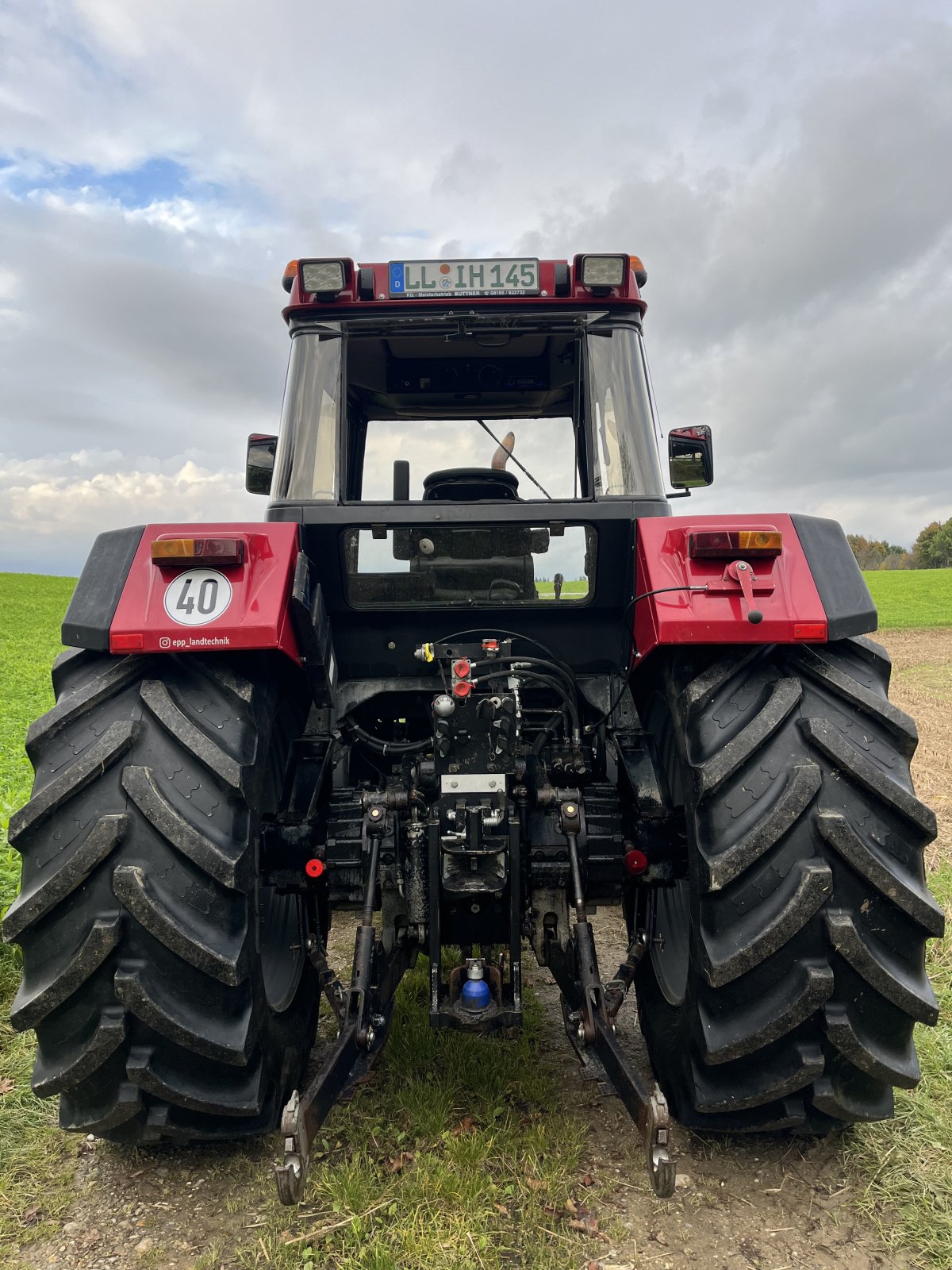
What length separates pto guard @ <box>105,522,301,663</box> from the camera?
2334 mm

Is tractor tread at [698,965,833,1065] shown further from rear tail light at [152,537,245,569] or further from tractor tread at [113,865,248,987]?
rear tail light at [152,537,245,569]

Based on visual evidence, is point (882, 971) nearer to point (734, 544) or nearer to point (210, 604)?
point (734, 544)

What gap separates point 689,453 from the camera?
11.9ft

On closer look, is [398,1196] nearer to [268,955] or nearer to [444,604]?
[268,955]

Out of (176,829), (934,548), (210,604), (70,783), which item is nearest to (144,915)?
(176,829)

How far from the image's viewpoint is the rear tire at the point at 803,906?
217cm

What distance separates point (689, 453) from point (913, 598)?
112ft

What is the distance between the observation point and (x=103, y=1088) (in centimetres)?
223

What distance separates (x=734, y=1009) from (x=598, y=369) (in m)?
2.28

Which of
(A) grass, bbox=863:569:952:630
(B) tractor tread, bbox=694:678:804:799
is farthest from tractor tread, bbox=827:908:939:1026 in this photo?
(A) grass, bbox=863:569:952:630

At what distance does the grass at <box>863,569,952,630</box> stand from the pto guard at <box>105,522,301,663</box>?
21.2 m

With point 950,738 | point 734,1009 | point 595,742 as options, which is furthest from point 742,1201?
point 950,738

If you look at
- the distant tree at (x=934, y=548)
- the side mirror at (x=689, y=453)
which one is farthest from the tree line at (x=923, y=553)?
the side mirror at (x=689, y=453)

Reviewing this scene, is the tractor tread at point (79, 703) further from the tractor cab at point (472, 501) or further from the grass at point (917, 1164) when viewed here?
the grass at point (917, 1164)
